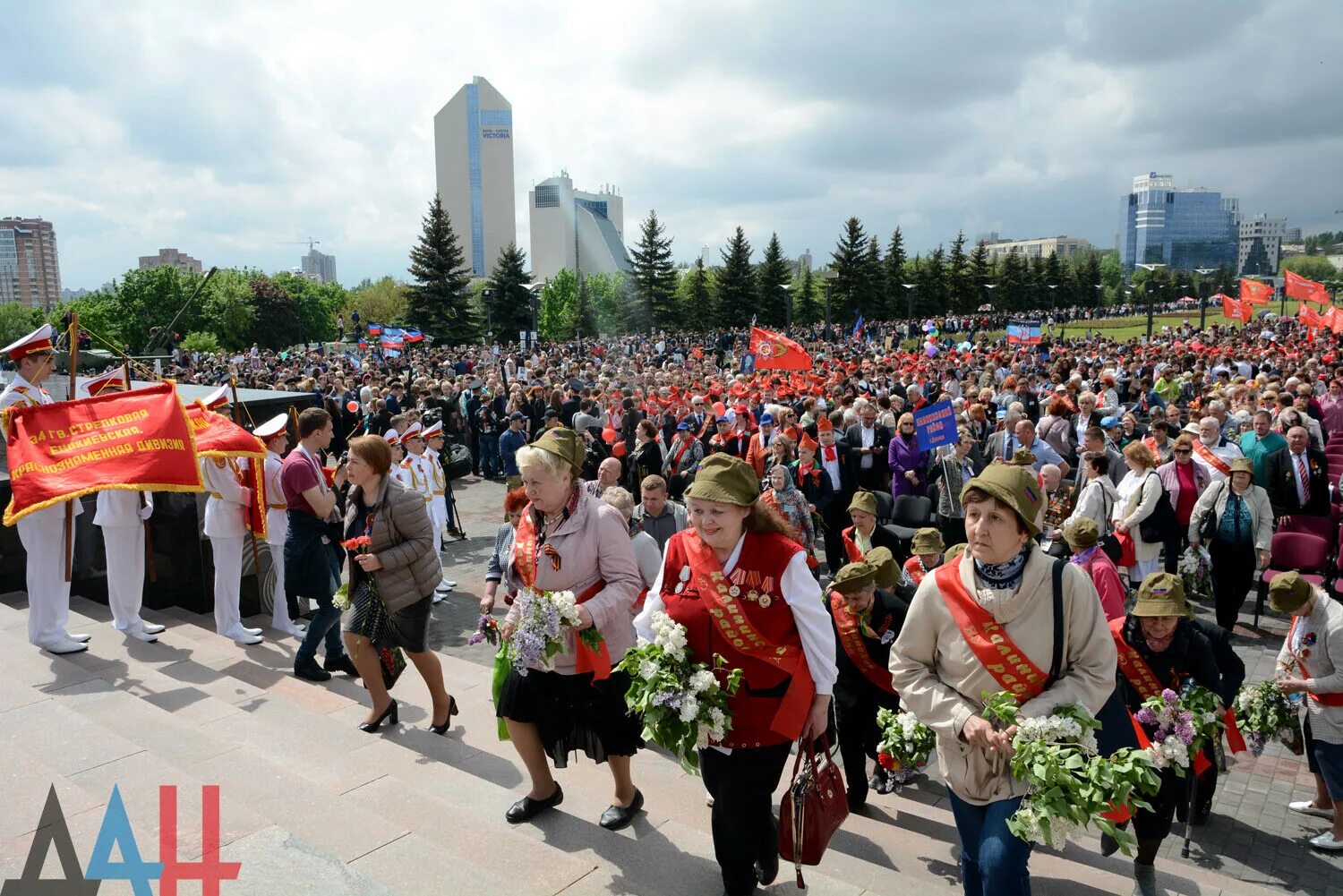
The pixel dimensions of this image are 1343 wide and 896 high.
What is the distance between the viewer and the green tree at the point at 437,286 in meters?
61.1

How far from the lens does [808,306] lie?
236ft

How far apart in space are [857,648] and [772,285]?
63.8 m

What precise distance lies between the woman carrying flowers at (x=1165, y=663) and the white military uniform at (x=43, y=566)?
6804 mm

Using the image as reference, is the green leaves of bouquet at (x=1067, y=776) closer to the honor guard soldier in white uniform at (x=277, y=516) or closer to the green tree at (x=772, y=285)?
the honor guard soldier in white uniform at (x=277, y=516)

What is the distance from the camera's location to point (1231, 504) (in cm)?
809

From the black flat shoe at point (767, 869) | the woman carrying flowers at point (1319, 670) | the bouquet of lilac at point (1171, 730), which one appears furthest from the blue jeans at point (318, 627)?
the woman carrying flowers at point (1319, 670)

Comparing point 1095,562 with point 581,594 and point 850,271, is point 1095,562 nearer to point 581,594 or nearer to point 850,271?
point 581,594

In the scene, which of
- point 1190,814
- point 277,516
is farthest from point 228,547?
point 1190,814

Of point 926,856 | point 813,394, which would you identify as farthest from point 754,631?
point 813,394

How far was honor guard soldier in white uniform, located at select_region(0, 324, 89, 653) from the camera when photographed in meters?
6.38

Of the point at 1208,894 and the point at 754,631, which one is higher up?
the point at 754,631

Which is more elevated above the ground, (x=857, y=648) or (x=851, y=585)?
(x=851, y=585)

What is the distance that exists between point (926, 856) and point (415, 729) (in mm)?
3026

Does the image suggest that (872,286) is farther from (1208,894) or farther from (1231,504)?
(1208,894)
